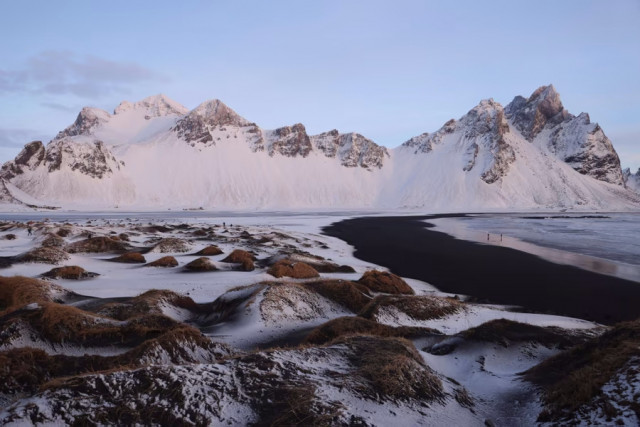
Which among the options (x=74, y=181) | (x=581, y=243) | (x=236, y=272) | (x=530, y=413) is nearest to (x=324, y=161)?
(x=74, y=181)

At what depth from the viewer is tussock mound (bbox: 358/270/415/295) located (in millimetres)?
15000

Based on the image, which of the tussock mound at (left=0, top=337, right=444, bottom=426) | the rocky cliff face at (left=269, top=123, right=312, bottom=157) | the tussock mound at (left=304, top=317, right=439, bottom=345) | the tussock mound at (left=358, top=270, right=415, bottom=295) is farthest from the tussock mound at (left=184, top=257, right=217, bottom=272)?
the rocky cliff face at (left=269, top=123, right=312, bottom=157)

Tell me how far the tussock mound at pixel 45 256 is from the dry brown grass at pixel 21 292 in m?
7.40

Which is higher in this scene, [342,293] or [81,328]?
[81,328]

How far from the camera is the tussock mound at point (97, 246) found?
22078 mm

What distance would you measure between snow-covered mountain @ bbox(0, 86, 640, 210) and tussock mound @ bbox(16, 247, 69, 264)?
11278cm

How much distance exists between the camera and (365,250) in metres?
29.8

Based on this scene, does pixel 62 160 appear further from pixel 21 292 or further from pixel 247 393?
pixel 247 393

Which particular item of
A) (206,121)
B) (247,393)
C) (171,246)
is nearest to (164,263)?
(171,246)

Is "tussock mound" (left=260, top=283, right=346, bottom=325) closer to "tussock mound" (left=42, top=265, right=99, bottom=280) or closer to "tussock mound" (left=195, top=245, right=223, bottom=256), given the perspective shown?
"tussock mound" (left=42, top=265, right=99, bottom=280)

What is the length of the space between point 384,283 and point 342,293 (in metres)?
3.54

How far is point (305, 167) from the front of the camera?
165m

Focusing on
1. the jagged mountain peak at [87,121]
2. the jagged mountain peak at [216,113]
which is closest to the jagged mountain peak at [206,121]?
the jagged mountain peak at [216,113]

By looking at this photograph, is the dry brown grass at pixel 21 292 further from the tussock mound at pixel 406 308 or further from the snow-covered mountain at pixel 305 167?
the snow-covered mountain at pixel 305 167
